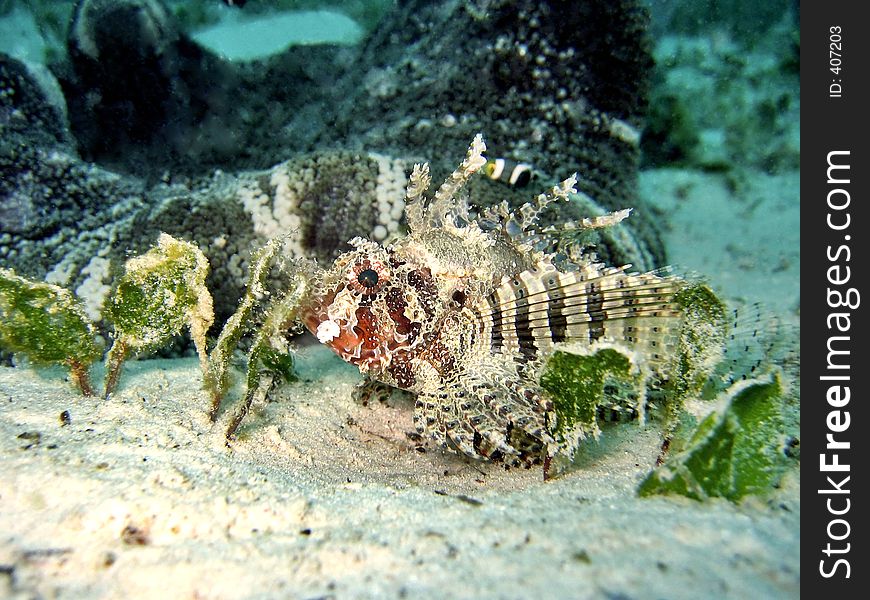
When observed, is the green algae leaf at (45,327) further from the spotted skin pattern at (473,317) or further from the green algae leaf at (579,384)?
the green algae leaf at (579,384)

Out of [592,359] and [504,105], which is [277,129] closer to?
[504,105]

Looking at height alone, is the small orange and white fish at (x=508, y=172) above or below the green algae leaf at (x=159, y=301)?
above

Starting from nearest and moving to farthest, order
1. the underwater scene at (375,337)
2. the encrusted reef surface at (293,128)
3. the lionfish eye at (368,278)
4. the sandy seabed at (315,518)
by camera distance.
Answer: the sandy seabed at (315,518)
the underwater scene at (375,337)
the lionfish eye at (368,278)
the encrusted reef surface at (293,128)

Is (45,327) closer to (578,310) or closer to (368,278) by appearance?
(368,278)

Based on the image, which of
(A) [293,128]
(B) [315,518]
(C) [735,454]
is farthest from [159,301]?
(A) [293,128]

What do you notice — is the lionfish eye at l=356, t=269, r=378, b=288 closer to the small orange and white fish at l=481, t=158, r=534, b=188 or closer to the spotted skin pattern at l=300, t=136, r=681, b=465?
the spotted skin pattern at l=300, t=136, r=681, b=465
